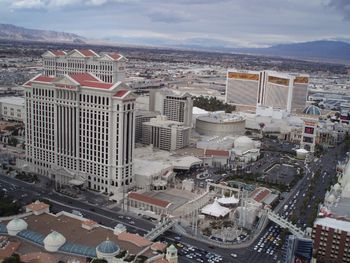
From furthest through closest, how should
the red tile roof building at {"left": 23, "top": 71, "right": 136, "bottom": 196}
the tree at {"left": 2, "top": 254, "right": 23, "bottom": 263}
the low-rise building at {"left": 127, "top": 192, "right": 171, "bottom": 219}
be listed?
the red tile roof building at {"left": 23, "top": 71, "right": 136, "bottom": 196}, the low-rise building at {"left": 127, "top": 192, "right": 171, "bottom": 219}, the tree at {"left": 2, "top": 254, "right": 23, "bottom": 263}

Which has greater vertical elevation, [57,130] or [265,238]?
[57,130]

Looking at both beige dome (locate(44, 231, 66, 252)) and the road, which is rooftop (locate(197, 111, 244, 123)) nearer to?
the road

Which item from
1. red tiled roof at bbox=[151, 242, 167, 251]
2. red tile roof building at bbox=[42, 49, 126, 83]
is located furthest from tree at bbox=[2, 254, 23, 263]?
red tile roof building at bbox=[42, 49, 126, 83]

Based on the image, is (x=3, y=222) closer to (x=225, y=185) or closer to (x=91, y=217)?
(x=91, y=217)

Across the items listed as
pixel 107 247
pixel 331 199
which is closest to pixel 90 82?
pixel 107 247

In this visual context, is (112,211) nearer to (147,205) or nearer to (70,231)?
(147,205)

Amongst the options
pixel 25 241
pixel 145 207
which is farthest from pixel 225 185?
pixel 25 241

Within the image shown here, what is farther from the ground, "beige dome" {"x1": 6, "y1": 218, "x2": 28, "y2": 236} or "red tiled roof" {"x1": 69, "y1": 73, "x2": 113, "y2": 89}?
"red tiled roof" {"x1": 69, "y1": 73, "x2": 113, "y2": 89}
